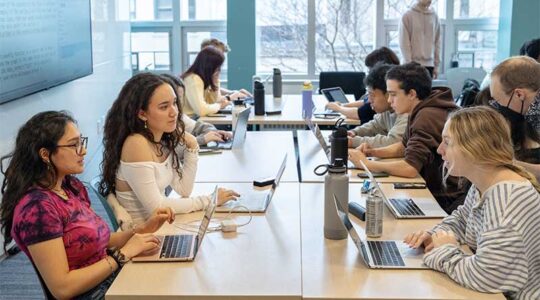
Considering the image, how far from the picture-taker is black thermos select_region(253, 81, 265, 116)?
16.6 feet

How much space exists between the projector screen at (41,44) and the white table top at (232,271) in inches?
75.9

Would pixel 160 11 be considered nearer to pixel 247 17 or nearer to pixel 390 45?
pixel 247 17

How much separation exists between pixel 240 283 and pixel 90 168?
409 centimetres

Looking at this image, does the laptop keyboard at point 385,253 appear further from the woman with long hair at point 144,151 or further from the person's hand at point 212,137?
the person's hand at point 212,137

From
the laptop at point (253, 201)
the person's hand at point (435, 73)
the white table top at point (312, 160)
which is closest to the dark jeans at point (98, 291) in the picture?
the laptop at point (253, 201)

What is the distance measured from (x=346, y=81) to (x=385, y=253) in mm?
4659

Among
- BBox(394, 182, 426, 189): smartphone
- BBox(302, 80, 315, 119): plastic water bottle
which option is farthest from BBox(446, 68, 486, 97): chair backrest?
BBox(394, 182, 426, 189): smartphone

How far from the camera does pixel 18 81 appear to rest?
393 centimetres

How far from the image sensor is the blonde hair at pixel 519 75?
117 inches

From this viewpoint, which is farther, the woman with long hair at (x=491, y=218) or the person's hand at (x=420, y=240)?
the person's hand at (x=420, y=240)

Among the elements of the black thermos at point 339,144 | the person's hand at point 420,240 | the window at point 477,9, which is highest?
the window at point 477,9

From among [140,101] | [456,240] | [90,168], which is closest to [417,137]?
[456,240]

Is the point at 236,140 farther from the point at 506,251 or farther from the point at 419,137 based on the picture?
the point at 506,251

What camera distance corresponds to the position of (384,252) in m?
2.15
